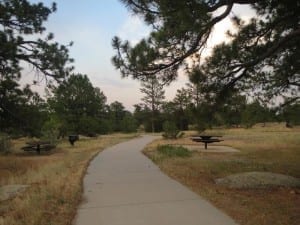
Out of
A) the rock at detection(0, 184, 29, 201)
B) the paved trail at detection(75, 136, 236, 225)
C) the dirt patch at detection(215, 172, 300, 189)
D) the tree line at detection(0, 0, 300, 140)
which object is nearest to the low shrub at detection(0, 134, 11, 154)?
the tree line at detection(0, 0, 300, 140)

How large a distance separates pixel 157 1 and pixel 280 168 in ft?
30.0

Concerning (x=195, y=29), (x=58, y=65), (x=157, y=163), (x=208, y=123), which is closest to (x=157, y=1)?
(x=195, y=29)

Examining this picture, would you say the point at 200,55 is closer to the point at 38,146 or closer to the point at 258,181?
the point at 258,181

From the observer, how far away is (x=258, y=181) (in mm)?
11844

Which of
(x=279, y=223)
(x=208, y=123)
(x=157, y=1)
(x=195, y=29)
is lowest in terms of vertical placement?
(x=279, y=223)

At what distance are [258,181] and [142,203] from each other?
374 centimetres

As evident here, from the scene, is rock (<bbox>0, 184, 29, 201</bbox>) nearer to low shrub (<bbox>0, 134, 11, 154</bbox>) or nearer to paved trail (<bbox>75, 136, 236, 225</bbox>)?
paved trail (<bbox>75, 136, 236, 225</bbox>)

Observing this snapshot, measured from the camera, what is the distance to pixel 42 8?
20484 millimetres

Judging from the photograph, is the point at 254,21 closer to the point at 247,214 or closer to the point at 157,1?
the point at 157,1

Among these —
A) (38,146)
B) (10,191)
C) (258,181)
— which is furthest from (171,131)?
(10,191)

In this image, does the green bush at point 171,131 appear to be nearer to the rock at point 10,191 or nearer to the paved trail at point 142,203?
the paved trail at point 142,203

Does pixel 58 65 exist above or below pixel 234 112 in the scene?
above

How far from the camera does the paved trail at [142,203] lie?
7844 mm

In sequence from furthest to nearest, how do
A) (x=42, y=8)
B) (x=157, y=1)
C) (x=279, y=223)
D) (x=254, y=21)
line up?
1. (x=42, y=8)
2. (x=254, y=21)
3. (x=157, y=1)
4. (x=279, y=223)
